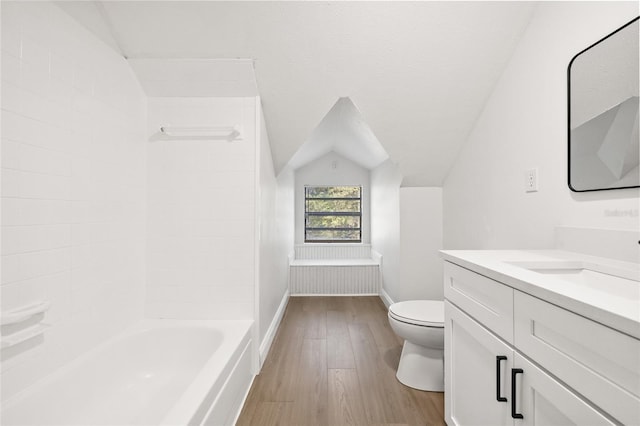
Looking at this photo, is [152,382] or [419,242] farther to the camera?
[419,242]

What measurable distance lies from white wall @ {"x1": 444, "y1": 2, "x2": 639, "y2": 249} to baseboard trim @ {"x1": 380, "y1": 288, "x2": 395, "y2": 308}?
1321mm

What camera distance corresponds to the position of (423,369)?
1.98 m

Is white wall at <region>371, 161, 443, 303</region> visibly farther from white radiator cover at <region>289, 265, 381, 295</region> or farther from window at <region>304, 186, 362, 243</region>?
window at <region>304, 186, 362, 243</region>

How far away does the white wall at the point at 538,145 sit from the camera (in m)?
1.31

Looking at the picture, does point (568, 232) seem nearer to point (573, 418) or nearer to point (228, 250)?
point (573, 418)

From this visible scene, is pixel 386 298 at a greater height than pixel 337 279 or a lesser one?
lesser

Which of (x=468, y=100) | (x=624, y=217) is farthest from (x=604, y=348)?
(x=468, y=100)

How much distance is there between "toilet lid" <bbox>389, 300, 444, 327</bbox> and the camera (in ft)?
6.17

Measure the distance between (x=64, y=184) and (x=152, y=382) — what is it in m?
1.12

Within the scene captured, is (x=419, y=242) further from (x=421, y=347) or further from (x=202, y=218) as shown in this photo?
(x=202, y=218)

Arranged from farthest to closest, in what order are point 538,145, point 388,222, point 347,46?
point 388,222
point 347,46
point 538,145

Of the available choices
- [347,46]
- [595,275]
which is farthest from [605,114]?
[347,46]

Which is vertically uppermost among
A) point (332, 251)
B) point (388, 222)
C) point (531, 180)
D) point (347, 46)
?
point (347, 46)

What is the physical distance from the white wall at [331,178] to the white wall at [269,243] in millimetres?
1292
